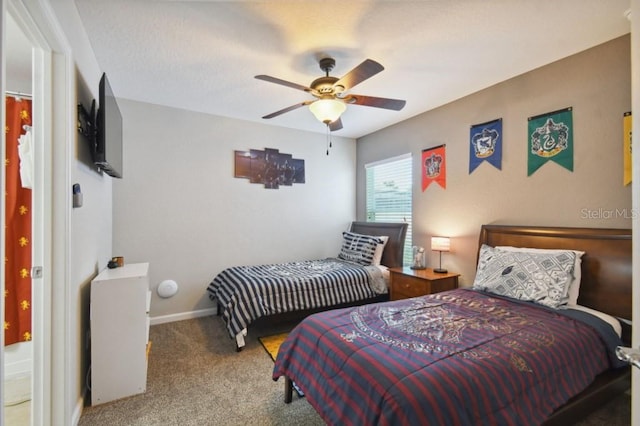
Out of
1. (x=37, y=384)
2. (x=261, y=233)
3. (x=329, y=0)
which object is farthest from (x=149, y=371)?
(x=329, y=0)

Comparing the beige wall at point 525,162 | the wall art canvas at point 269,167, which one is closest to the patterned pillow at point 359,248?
the beige wall at point 525,162

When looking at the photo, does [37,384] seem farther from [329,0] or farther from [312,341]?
[329,0]

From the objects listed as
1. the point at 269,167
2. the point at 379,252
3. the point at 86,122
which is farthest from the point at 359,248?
the point at 86,122

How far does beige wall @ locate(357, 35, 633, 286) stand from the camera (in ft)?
7.18

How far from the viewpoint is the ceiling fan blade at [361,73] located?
1896 millimetres

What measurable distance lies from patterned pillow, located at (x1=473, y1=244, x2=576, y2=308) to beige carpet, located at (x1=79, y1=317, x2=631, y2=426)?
0.77 m

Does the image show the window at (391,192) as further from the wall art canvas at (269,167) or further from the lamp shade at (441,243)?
the wall art canvas at (269,167)

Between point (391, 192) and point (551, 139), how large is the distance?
2069mm

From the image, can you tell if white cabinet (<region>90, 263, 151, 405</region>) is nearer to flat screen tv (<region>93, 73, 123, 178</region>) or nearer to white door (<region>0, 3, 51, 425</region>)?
white door (<region>0, 3, 51, 425</region>)

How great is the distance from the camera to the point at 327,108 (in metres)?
2.40

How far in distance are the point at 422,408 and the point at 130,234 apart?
344 cm

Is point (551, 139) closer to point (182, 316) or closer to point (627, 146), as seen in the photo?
point (627, 146)

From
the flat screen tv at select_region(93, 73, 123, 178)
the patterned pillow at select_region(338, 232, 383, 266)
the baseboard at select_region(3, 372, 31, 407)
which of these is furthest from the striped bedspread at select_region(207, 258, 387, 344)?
the flat screen tv at select_region(93, 73, 123, 178)

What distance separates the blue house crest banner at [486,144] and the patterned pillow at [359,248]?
1.52 meters
